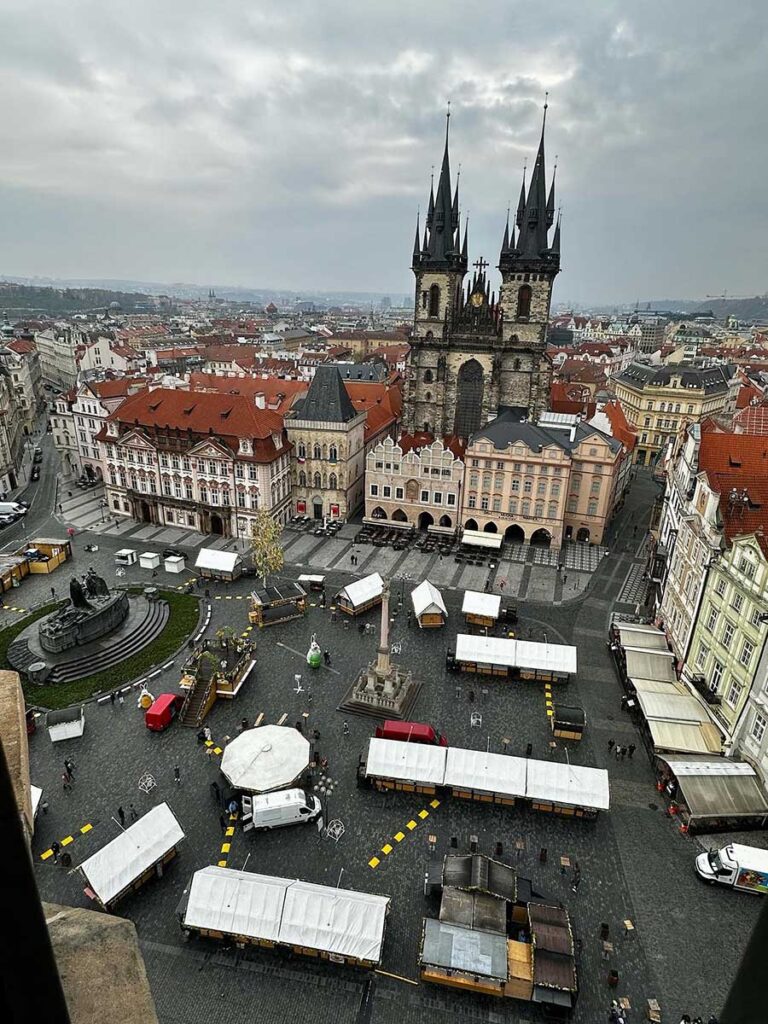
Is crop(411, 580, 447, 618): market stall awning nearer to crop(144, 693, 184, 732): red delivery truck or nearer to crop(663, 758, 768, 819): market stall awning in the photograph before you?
crop(144, 693, 184, 732): red delivery truck

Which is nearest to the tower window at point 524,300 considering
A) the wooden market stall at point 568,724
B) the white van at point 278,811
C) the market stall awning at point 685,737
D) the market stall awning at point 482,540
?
the market stall awning at point 482,540

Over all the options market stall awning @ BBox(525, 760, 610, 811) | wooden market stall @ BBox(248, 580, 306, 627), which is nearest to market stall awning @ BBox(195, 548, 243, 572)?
wooden market stall @ BBox(248, 580, 306, 627)

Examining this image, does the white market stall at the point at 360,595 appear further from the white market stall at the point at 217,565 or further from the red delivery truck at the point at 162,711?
the red delivery truck at the point at 162,711

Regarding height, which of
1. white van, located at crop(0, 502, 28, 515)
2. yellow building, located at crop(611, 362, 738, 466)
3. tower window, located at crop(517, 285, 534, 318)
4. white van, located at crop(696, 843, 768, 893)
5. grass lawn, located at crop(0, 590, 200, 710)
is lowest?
grass lawn, located at crop(0, 590, 200, 710)

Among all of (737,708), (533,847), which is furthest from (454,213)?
(533,847)

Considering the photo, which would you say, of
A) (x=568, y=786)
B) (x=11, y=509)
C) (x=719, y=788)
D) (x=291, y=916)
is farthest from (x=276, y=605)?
(x=11, y=509)

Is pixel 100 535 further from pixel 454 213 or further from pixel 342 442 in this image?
pixel 454 213

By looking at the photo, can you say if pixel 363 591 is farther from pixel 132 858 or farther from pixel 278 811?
pixel 132 858
